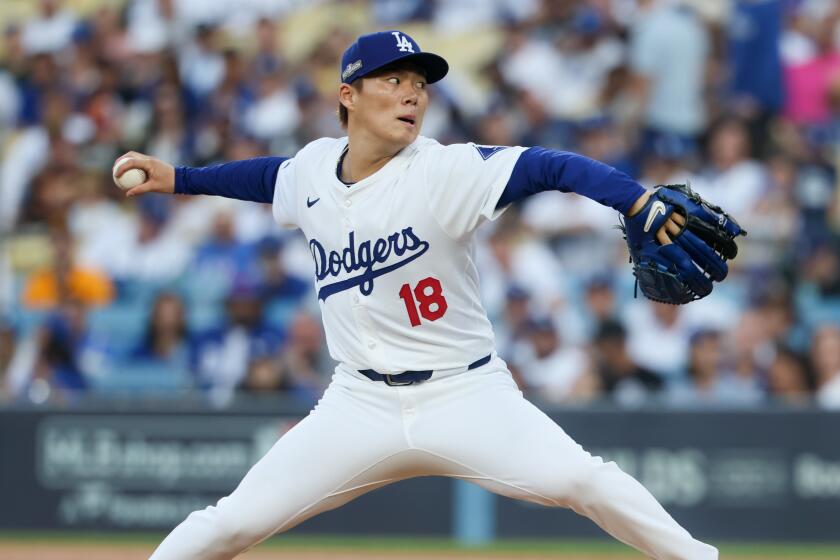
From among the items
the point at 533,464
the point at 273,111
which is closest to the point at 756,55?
the point at 273,111

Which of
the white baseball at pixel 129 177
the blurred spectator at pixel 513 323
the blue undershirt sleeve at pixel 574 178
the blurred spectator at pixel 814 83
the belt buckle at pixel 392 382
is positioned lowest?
the belt buckle at pixel 392 382

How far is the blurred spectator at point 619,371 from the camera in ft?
31.3

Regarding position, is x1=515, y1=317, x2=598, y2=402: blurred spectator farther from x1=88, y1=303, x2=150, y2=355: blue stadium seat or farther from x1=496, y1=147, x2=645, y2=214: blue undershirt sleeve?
x1=496, y1=147, x2=645, y2=214: blue undershirt sleeve

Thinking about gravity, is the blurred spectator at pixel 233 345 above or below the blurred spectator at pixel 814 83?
below

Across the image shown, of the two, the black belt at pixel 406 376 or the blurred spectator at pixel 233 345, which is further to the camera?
the blurred spectator at pixel 233 345

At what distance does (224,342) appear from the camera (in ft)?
33.8

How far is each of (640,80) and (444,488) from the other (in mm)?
3920

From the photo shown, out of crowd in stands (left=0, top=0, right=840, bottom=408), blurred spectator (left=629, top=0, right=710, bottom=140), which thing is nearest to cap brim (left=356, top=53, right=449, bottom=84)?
crowd in stands (left=0, top=0, right=840, bottom=408)

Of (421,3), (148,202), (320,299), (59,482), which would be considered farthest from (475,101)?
(320,299)

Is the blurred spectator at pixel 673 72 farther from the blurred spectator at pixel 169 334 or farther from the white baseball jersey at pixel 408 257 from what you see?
the white baseball jersey at pixel 408 257

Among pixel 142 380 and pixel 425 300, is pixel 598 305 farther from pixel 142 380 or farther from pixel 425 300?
pixel 425 300

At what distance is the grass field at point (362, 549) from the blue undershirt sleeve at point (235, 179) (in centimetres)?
383

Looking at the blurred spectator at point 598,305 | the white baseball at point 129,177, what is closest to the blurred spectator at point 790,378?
the blurred spectator at point 598,305

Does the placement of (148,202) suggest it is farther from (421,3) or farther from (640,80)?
(640,80)
